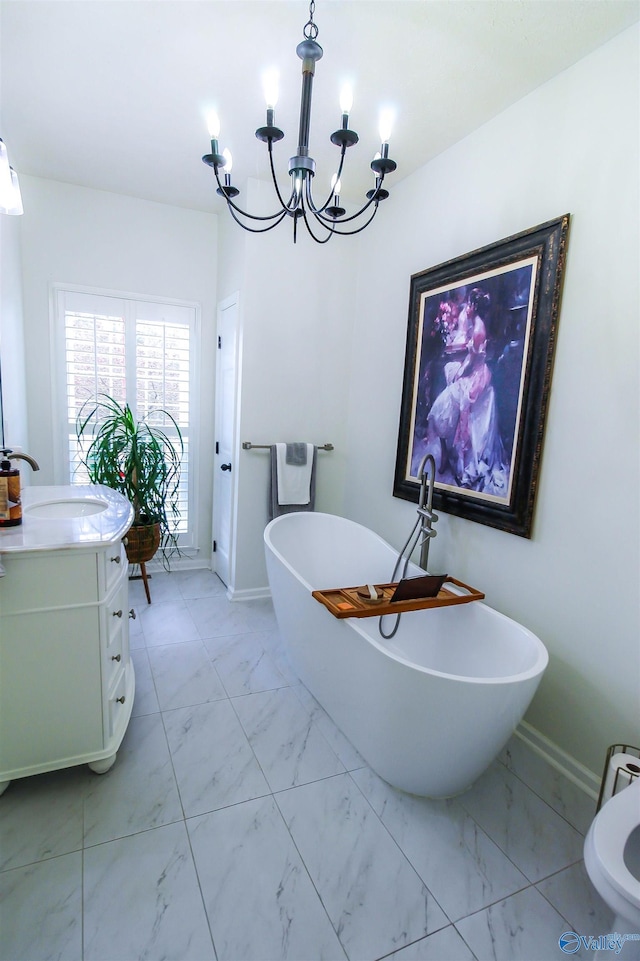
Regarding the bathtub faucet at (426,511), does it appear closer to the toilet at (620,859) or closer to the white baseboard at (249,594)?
the toilet at (620,859)

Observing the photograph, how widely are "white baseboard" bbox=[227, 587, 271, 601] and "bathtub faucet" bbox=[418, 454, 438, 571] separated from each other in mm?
1346

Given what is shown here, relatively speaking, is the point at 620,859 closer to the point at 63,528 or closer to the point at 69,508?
the point at 63,528

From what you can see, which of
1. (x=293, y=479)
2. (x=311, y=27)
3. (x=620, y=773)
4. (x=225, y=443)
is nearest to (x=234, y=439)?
(x=225, y=443)


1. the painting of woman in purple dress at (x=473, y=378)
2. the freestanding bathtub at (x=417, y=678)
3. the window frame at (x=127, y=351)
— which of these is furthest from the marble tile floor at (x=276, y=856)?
the window frame at (x=127, y=351)

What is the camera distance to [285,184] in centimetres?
284

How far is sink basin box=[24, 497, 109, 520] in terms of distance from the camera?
Result: 1.87 metres

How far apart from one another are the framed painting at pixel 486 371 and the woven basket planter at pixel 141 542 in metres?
1.76

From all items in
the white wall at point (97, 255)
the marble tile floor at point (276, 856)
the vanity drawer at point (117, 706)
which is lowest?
the marble tile floor at point (276, 856)

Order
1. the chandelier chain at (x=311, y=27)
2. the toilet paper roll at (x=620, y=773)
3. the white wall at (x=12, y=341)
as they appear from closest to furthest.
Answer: the toilet paper roll at (x=620, y=773), the chandelier chain at (x=311, y=27), the white wall at (x=12, y=341)

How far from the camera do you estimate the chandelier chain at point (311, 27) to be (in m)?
1.51

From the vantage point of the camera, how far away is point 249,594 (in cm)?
319

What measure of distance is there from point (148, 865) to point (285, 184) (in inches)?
133

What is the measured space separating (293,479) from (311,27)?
7.08 feet

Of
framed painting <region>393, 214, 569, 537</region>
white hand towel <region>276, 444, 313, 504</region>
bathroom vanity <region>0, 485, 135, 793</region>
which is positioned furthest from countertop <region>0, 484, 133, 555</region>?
framed painting <region>393, 214, 569, 537</region>
